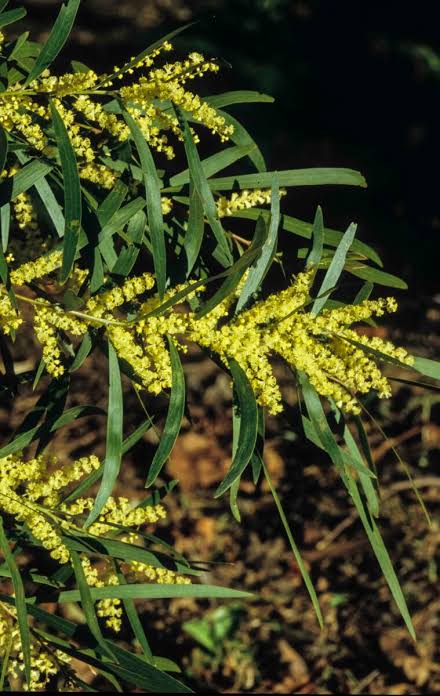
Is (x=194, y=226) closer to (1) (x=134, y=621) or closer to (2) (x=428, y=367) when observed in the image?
(2) (x=428, y=367)

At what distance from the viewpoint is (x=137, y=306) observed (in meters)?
1.47

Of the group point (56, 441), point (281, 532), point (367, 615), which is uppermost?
point (56, 441)

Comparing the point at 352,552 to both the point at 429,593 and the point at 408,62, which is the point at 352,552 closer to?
the point at 429,593

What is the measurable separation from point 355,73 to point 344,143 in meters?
0.49

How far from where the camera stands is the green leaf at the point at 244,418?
1.33m

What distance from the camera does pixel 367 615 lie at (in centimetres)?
323

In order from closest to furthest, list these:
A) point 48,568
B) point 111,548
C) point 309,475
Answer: point 111,548 < point 48,568 < point 309,475

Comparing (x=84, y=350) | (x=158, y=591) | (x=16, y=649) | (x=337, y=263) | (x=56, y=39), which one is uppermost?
(x=56, y=39)

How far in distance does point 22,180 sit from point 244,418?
60 centimetres

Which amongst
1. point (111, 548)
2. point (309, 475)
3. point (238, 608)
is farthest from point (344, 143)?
point (111, 548)

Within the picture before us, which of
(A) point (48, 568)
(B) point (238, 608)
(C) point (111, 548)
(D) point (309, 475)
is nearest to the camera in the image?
(C) point (111, 548)

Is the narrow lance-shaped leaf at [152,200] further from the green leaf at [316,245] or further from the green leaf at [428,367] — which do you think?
the green leaf at [428,367]

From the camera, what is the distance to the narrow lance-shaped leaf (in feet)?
4.56

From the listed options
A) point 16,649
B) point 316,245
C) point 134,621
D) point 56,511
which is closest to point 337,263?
point 316,245
